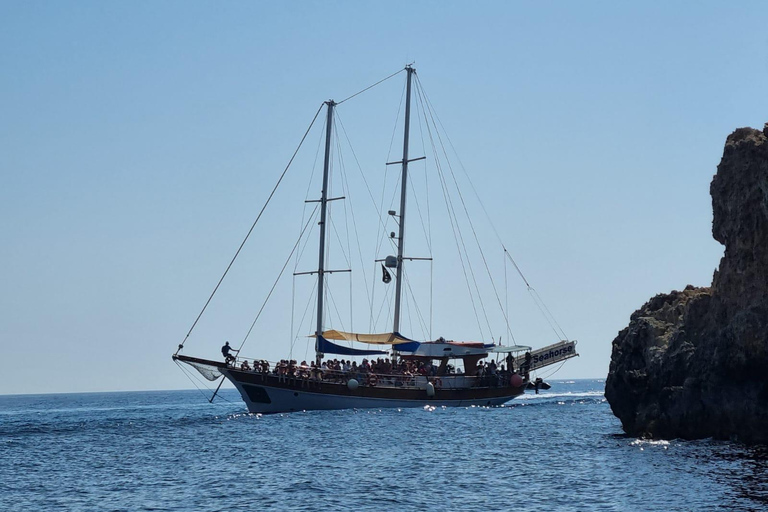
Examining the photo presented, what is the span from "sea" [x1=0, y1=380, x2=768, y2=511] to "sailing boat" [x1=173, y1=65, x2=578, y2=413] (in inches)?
245

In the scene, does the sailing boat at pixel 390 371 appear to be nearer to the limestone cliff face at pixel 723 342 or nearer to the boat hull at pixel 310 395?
the boat hull at pixel 310 395

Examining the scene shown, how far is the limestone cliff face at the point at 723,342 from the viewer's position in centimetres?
3284

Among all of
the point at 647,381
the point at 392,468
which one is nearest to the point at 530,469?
the point at 392,468

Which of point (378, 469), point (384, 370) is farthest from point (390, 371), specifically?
point (378, 469)

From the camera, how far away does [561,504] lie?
82.0 feet

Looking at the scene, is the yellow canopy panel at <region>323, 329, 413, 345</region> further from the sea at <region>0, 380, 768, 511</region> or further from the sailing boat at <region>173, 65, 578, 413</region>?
the sea at <region>0, 380, 768, 511</region>

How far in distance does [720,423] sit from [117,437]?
95.7ft

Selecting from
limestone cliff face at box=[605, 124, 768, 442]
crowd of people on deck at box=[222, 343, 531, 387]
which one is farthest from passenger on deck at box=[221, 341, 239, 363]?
limestone cliff face at box=[605, 124, 768, 442]

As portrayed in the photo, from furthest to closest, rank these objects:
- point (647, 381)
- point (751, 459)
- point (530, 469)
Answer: point (647, 381) → point (530, 469) → point (751, 459)

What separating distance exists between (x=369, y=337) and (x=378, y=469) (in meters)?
34.1

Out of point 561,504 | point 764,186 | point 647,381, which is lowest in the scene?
point 561,504

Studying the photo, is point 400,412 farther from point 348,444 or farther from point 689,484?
point 689,484

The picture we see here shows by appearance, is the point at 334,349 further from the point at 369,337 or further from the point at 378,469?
the point at 378,469

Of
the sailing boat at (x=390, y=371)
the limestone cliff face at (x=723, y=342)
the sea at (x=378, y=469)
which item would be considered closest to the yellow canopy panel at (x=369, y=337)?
the sailing boat at (x=390, y=371)
